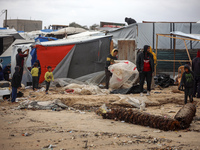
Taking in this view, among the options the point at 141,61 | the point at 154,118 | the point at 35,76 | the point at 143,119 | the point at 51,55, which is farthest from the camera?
the point at 51,55

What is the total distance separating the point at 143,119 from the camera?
6055 mm

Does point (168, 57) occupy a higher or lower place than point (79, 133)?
higher

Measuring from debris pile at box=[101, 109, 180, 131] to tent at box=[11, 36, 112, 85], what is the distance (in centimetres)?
743

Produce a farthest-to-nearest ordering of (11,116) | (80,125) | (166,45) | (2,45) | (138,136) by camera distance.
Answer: (2,45) < (166,45) < (11,116) < (80,125) < (138,136)

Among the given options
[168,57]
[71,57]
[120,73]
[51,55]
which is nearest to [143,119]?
[120,73]

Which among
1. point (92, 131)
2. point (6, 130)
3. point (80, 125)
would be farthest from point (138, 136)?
point (6, 130)

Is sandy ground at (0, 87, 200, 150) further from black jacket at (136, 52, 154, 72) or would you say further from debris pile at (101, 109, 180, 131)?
black jacket at (136, 52, 154, 72)

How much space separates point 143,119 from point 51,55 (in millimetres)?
8570

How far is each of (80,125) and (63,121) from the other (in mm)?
606

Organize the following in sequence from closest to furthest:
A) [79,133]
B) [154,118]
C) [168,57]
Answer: [79,133], [154,118], [168,57]

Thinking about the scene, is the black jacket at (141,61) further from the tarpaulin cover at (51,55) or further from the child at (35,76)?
the tarpaulin cover at (51,55)

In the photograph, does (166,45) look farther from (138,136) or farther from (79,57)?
(138,136)

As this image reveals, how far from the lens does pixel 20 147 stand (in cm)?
451

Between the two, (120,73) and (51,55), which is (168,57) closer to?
(120,73)
